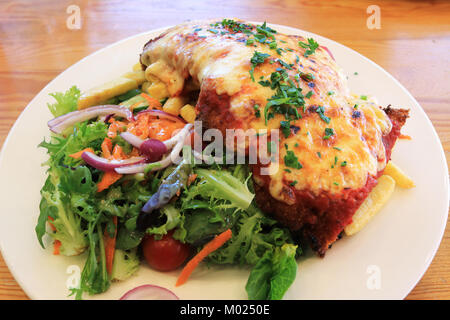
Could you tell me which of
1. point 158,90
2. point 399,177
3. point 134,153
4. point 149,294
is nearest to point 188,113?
point 158,90

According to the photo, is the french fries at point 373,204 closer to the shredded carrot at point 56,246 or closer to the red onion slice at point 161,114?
the red onion slice at point 161,114

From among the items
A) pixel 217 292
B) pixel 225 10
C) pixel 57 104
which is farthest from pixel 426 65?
pixel 57 104

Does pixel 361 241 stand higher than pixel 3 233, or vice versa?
pixel 3 233

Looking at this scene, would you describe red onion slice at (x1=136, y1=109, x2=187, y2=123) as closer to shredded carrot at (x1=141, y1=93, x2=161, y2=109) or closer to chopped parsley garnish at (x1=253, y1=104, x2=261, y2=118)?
shredded carrot at (x1=141, y1=93, x2=161, y2=109)

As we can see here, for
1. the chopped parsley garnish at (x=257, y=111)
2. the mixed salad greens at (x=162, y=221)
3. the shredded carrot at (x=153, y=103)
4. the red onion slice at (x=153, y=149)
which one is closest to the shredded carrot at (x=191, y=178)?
the mixed salad greens at (x=162, y=221)
